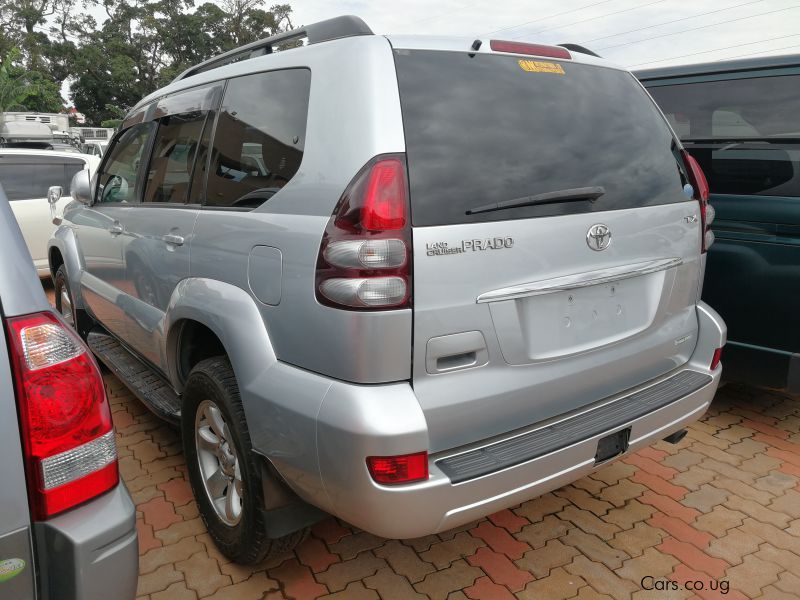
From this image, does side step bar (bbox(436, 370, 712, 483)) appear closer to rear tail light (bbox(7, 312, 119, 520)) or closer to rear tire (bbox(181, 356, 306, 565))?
rear tire (bbox(181, 356, 306, 565))

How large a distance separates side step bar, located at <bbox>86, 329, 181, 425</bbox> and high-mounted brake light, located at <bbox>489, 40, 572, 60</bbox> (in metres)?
2.06

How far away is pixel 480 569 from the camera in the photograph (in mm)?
2514

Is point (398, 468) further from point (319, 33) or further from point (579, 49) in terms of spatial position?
point (579, 49)

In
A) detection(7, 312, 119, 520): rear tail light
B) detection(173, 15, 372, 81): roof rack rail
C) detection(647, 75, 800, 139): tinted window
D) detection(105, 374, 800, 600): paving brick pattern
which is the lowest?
detection(105, 374, 800, 600): paving brick pattern

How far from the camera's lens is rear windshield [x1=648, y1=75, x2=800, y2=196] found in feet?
11.1

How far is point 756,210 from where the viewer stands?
11.1 feet

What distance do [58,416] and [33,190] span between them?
7152mm

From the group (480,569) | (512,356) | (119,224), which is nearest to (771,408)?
(480,569)

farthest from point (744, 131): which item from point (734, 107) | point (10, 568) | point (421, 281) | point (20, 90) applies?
point (20, 90)

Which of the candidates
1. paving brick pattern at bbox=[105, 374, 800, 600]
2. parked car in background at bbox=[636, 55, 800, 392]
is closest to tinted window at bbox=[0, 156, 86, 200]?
paving brick pattern at bbox=[105, 374, 800, 600]

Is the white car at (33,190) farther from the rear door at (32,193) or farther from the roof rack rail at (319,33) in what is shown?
the roof rack rail at (319,33)

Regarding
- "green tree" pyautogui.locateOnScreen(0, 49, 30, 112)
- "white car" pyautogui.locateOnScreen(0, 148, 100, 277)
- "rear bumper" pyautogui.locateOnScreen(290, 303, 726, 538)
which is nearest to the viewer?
"rear bumper" pyautogui.locateOnScreen(290, 303, 726, 538)

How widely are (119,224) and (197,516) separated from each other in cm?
160

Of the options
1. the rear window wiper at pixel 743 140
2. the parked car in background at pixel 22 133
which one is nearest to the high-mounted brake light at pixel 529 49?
the rear window wiper at pixel 743 140
